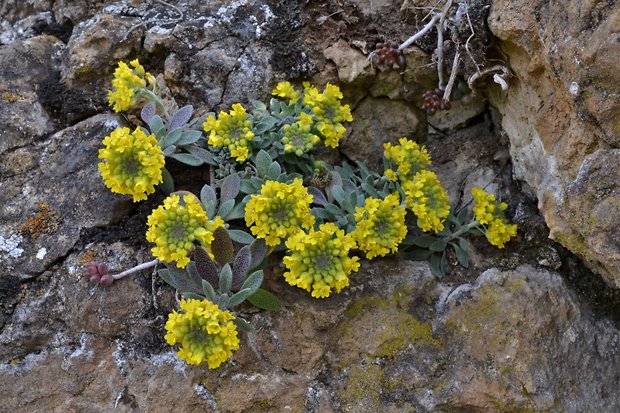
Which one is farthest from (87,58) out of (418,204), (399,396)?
(399,396)

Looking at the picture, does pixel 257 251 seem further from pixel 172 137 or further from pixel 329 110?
pixel 329 110

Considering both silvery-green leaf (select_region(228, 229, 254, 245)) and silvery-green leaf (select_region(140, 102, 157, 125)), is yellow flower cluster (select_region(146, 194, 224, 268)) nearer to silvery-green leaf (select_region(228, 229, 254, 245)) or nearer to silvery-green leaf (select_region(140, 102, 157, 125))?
silvery-green leaf (select_region(228, 229, 254, 245))

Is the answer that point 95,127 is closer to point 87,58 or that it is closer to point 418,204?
point 87,58

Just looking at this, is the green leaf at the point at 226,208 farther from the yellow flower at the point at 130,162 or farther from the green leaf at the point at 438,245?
the green leaf at the point at 438,245

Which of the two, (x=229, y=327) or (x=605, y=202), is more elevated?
(x=605, y=202)

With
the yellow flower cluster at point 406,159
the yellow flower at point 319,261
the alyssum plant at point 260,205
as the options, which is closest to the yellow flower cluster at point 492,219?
the alyssum plant at point 260,205

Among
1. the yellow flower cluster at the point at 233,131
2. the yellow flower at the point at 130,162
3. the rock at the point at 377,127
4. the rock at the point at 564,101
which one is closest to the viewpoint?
the rock at the point at 564,101

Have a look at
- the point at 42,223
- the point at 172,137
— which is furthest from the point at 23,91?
the point at 172,137
